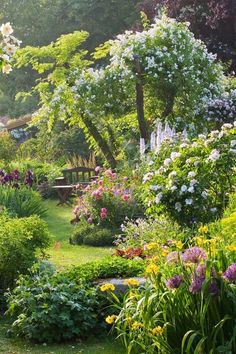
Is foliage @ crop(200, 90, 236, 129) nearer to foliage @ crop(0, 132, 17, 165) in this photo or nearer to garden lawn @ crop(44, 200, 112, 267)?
garden lawn @ crop(44, 200, 112, 267)

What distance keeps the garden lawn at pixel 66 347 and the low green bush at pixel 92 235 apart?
198 inches

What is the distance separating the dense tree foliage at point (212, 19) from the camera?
2023 cm

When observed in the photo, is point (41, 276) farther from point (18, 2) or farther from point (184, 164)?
point (18, 2)

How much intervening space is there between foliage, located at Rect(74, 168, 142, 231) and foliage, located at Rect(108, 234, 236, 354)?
6406 millimetres

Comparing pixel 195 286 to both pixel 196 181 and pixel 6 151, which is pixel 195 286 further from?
pixel 6 151

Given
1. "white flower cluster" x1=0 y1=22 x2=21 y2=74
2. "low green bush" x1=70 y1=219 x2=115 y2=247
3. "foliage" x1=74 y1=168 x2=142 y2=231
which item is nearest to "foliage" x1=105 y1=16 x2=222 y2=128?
"foliage" x1=74 y1=168 x2=142 y2=231

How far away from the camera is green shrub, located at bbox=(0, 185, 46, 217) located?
12.9m

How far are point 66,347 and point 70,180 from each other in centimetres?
1444

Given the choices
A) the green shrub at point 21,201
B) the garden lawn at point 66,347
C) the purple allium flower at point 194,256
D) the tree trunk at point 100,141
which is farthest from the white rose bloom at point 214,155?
the tree trunk at point 100,141

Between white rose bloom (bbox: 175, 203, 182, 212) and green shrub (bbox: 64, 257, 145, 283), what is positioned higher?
white rose bloom (bbox: 175, 203, 182, 212)

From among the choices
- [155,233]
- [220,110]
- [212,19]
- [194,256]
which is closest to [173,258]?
[194,256]

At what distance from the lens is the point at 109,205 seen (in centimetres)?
1186

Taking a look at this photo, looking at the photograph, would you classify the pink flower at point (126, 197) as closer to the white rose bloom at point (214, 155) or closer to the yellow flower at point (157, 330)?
the white rose bloom at point (214, 155)

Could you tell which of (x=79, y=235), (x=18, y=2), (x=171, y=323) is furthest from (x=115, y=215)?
(x=18, y=2)
